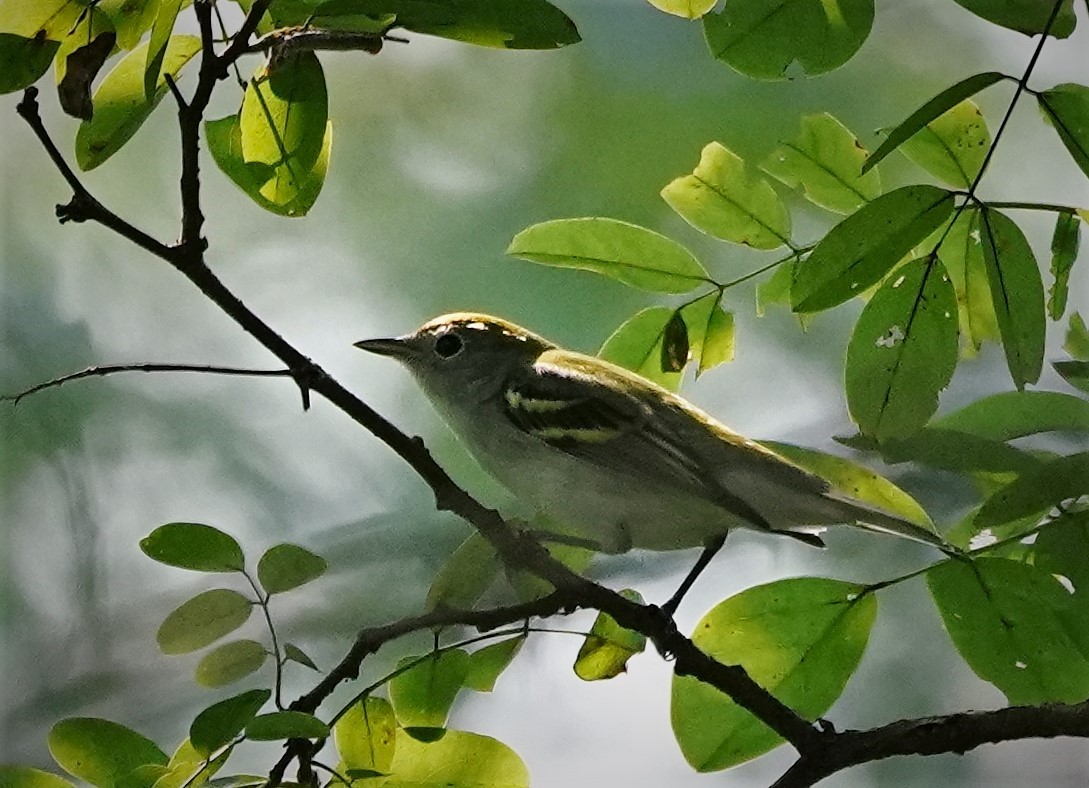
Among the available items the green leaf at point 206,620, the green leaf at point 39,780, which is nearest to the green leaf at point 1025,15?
the green leaf at point 206,620

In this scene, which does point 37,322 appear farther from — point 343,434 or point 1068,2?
point 1068,2

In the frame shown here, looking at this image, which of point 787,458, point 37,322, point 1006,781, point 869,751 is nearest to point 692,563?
point 787,458

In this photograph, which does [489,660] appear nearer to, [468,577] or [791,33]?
[468,577]

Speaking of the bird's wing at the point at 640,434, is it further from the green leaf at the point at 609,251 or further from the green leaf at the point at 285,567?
the green leaf at the point at 285,567

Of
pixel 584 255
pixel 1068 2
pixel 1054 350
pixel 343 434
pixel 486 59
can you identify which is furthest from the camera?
pixel 486 59

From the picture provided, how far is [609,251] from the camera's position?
64cm

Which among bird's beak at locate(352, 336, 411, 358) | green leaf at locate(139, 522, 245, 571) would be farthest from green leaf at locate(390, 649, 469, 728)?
bird's beak at locate(352, 336, 411, 358)

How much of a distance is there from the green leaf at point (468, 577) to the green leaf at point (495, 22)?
291 millimetres

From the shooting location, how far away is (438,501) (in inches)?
21.1

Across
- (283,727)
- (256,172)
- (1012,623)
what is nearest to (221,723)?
(283,727)

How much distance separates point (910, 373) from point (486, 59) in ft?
2.18

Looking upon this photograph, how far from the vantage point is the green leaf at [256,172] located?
0.57 metres

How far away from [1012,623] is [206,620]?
0.44 meters

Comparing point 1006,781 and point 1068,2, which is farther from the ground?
point 1068,2
